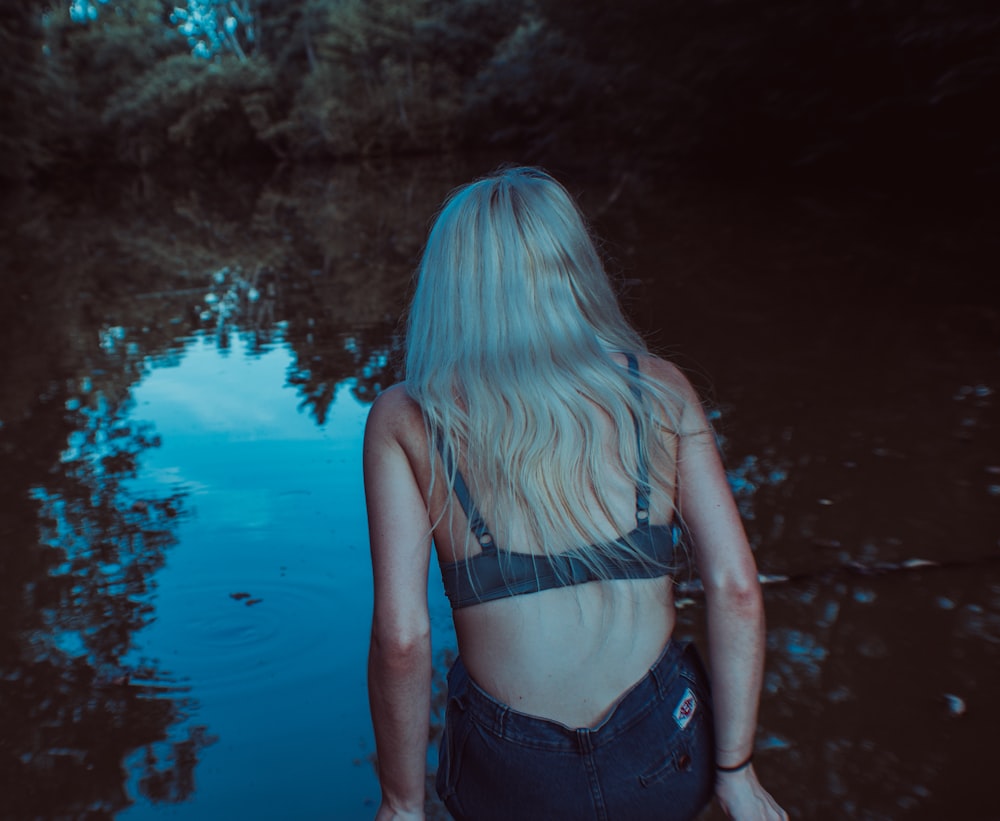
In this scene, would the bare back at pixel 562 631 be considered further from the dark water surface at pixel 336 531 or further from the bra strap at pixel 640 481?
the dark water surface at pixel 336 531

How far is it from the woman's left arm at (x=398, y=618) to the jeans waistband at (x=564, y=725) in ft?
0.29

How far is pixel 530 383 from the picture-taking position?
1.58 metres

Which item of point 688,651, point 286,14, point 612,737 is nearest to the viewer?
point 612,737

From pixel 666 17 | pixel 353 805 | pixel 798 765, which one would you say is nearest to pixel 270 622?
pixel 353 805

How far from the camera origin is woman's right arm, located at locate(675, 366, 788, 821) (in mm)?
1616

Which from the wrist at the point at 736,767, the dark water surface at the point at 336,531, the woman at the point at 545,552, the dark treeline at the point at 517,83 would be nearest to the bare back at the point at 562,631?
the woman at the point at 545,552

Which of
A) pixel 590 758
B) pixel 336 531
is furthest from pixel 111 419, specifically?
pixel 590 758

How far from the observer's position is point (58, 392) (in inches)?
281

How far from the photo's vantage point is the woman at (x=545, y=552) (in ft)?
5.10

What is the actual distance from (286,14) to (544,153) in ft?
99.3

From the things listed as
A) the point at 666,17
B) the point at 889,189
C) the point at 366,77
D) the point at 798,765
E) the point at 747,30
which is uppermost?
the point at 366,77

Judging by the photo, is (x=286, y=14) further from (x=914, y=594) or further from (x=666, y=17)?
(x=914, y=594)

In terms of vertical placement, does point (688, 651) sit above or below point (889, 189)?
below

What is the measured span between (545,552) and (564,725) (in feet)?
0.90
